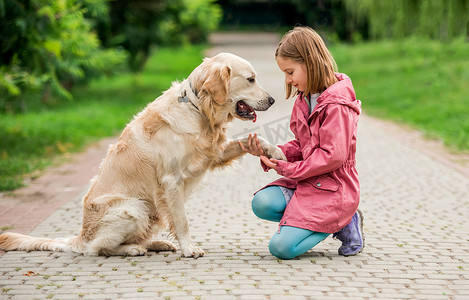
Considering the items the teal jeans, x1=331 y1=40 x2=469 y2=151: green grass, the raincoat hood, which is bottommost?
x1=331 y1=40 x2=469 y2=151: green grass

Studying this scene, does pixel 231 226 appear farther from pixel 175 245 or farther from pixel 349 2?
pixel 349 2

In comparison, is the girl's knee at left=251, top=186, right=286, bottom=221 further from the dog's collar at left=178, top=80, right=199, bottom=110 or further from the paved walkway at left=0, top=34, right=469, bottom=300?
the dog's collar at left=178, top=80, right=199, bottom=110

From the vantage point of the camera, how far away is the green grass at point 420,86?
1296 centimetres

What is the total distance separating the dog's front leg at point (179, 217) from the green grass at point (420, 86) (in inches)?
289

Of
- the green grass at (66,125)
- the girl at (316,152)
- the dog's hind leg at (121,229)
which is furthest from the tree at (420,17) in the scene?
the dog's hind leg at (121,229)

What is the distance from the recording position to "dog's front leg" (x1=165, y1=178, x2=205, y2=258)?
4621mm

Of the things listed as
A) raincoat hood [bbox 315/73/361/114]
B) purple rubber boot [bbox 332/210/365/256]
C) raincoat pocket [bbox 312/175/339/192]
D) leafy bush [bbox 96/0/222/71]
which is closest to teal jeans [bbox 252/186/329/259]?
purple rubber boot [bbox 332/210/365/256]

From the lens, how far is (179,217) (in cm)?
464

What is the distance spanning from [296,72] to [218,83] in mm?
641

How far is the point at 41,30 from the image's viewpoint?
9156 millimetres

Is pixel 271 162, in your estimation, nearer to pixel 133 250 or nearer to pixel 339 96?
pixel 339 96

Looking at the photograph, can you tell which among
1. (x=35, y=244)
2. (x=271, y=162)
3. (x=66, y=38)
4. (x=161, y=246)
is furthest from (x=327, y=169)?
(x=66, y=38)

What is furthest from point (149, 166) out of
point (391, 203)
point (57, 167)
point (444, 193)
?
point (57, 167)

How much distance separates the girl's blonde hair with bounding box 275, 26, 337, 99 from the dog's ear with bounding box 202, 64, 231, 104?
466 millimetres
